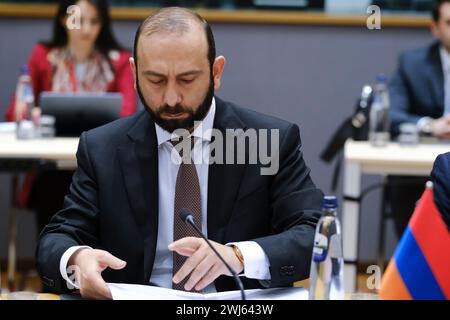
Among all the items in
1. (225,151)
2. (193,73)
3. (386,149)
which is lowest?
(386,149)

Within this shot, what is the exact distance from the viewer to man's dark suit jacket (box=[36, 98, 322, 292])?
1981 millimetres

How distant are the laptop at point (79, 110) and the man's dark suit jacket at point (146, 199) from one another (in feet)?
5.37

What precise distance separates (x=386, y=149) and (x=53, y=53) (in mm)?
1732

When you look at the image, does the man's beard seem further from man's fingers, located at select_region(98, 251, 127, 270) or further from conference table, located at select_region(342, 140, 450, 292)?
conference table, located at select_region(342, 140, 450, 292)

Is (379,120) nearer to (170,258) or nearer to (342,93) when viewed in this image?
(342,93)

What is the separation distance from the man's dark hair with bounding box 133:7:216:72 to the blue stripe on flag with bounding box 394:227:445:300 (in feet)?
2.41

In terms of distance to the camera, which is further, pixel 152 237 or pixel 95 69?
pixel 95 69

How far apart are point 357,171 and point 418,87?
2.66 ft

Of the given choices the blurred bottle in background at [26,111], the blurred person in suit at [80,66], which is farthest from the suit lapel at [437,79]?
the blurred bottle in background at [26,111]

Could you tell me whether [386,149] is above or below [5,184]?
above

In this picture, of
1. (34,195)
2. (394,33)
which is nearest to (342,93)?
(394,33)

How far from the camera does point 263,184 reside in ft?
6.68
